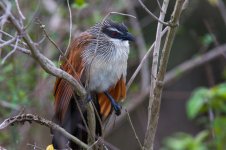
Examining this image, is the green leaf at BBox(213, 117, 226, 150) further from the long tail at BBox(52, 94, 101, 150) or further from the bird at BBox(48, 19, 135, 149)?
the long tail at BBox(52, 94, 101, 150)

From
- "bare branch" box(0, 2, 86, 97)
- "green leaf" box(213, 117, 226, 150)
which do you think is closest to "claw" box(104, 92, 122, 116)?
"bare branch" box(0, 2, 86, 97)

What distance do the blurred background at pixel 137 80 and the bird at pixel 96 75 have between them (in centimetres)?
21

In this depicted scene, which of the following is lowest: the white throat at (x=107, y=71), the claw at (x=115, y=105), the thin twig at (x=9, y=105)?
the claw at (x=115, y=105)

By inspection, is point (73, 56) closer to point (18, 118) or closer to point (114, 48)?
point (114, 48)

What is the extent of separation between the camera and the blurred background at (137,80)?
5086mm

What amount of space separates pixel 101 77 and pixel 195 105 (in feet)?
4.92

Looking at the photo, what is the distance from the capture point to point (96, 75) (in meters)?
3.99

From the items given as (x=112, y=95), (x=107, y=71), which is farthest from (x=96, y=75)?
(x=112, y=95)

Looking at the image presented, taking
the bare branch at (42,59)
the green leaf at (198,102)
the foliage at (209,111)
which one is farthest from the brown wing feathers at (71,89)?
the green leaf at (198,102)

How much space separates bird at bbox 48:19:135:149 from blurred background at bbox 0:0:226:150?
21 cm

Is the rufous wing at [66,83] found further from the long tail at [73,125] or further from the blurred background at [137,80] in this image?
the blurred background at [137,80]

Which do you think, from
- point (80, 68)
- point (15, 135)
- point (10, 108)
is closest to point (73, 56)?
point (80, 68)

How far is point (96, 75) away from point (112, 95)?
226 millimetres

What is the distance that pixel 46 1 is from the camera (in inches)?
260
